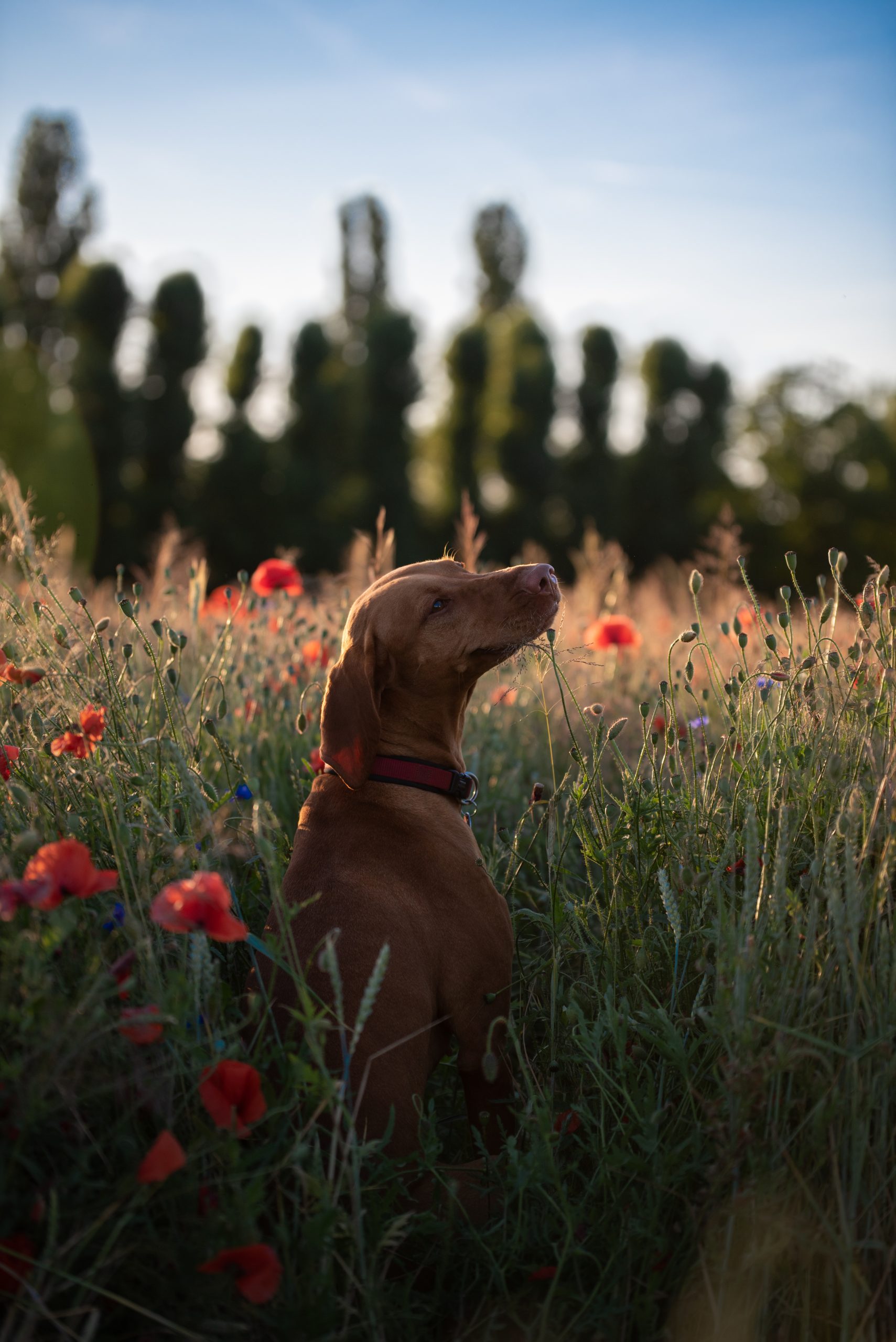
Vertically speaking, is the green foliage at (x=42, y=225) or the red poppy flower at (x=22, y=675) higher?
the green foliage at (x=42, y=225)

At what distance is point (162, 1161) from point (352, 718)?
1.20m

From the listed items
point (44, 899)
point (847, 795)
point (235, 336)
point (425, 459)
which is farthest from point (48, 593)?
point (425, 459)

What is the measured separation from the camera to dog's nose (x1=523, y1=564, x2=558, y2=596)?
8.45 ft

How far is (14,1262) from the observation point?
1.39m

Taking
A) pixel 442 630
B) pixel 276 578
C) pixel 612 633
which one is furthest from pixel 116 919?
pixel 612 633

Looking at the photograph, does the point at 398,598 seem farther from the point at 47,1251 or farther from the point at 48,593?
the point at 47,1251

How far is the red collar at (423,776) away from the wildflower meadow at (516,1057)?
23cm

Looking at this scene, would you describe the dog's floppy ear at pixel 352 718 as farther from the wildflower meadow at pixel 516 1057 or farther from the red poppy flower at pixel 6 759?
the red poppy flower at pixel 6 759

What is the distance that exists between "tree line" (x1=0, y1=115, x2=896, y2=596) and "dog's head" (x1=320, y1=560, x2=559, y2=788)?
14.6m

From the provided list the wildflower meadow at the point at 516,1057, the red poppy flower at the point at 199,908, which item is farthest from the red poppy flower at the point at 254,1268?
the red poppy flower at the point at 199,908

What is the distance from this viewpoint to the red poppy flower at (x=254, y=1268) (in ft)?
4.51

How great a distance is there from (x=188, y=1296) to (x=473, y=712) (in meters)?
2.75

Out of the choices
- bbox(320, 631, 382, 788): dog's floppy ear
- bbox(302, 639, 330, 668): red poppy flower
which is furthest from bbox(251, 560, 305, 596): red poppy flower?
bbox(320, 631, 382, 788): dog's floppy ear

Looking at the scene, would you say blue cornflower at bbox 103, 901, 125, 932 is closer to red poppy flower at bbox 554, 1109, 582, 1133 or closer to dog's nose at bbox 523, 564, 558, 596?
red poppy flower at bbox 554, 1109, 582, 1133
